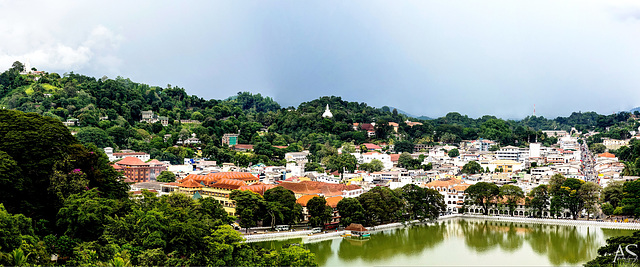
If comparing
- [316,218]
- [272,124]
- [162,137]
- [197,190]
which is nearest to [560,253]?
[316,218]

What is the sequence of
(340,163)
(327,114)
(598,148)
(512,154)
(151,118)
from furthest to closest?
(327,114)
(598,148)
(151,118)
(512,154)
(340,163)

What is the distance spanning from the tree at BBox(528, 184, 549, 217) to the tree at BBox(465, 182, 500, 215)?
3.97ft

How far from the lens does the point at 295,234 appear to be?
54.7 ft

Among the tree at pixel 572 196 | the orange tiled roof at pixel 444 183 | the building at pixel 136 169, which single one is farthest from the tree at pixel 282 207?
the building at pixel 136 169

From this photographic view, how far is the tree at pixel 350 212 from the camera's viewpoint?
1760 cm

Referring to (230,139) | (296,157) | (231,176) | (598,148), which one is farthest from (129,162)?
(598,148)

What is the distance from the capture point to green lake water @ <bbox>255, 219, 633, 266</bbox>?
14555mm

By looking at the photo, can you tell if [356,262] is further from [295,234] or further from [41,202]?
[41,202]

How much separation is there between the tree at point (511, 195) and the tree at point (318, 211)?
705 cm

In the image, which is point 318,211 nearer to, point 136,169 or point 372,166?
point 136,169

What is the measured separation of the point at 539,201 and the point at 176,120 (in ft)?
87.7

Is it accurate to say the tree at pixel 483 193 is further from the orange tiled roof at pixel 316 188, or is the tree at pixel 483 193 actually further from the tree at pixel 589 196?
the orange tiled roof at pixel 316 188

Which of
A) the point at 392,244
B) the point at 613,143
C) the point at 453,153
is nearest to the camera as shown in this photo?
the point at 392,244

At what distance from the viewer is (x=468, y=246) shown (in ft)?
53.9
